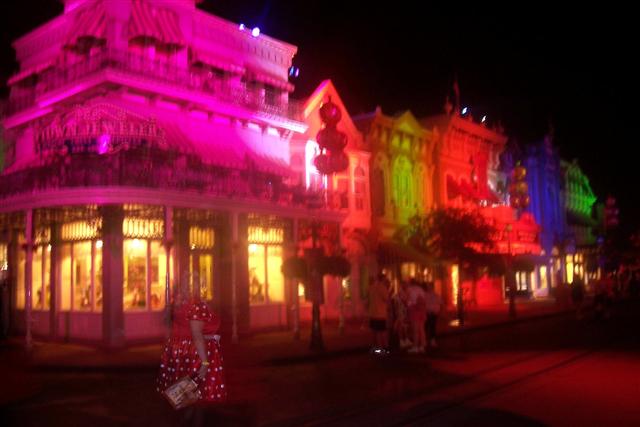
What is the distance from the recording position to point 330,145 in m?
18.8

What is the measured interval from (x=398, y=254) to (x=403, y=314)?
10.3 metres

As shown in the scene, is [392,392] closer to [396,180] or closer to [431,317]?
[431,317]

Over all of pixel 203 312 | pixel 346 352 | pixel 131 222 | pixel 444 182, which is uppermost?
pixel 444 182

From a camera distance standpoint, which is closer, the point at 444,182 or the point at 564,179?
the point at 444,182

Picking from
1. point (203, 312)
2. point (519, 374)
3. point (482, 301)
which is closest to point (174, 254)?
point (519, 374)

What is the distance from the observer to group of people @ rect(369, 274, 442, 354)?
1692cm

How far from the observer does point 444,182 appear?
3362 cm

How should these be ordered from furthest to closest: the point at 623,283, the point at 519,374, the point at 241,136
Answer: the point at 623,283
the point at 241,136
the point at 519,374

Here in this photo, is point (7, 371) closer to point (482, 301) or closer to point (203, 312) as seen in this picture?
point (203, 312)

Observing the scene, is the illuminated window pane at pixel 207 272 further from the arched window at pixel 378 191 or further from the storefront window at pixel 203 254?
the arched window at pixel 378 191

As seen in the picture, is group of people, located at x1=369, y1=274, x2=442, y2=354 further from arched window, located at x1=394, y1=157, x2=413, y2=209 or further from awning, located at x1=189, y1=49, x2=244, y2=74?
arched window, located at x1=394, y1=157, x2=413, y2=209

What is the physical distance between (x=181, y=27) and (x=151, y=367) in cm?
1097

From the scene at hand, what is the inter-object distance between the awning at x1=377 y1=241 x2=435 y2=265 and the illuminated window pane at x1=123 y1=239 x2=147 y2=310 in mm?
11573

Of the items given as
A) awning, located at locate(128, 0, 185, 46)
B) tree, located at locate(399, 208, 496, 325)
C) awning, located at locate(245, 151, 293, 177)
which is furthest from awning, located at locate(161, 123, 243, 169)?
tree, located at locate(399, 208, 496, 325)
